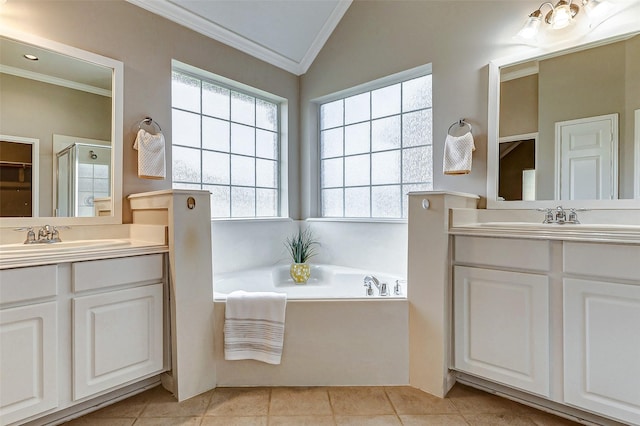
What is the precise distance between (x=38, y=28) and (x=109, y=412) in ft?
6.83

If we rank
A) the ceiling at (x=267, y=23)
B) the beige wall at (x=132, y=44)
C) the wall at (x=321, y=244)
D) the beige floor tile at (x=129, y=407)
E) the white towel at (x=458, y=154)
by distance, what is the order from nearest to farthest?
the beige floor tile at (x=129, y=407) < the beige wall at (x=132, y=44) < the white towel at (x=458, y=154) < the ceiling at (x=267, y=23) < the wall at (x=321, y=244)

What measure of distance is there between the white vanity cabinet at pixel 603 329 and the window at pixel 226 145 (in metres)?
2.31

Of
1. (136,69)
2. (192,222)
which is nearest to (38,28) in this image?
(136,69)

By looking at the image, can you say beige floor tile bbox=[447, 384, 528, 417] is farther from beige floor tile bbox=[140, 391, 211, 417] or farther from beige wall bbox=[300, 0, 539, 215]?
beige floor tile bbox=[140, 391, 211, 417]

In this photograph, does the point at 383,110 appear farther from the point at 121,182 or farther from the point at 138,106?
the point at 121,182

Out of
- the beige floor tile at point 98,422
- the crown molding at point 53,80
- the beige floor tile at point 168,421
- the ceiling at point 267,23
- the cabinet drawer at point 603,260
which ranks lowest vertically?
the beige floor tile at point 98,422

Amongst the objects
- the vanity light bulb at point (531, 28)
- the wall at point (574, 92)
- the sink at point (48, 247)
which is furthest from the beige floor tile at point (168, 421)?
the vanity light bulb at point (531, 28)

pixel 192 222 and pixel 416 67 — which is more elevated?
pixel 416 67

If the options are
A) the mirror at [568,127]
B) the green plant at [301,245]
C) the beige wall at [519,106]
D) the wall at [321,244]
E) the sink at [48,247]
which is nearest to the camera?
the sink at [48,247]

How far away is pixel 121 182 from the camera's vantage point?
2119mm

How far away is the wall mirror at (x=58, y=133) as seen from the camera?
177cm

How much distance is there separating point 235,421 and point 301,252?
159cm

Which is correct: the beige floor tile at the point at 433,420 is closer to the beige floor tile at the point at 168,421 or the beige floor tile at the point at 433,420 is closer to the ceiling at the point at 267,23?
the beige floor tile at the point at 168,421

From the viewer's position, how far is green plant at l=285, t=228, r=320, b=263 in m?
3.01
